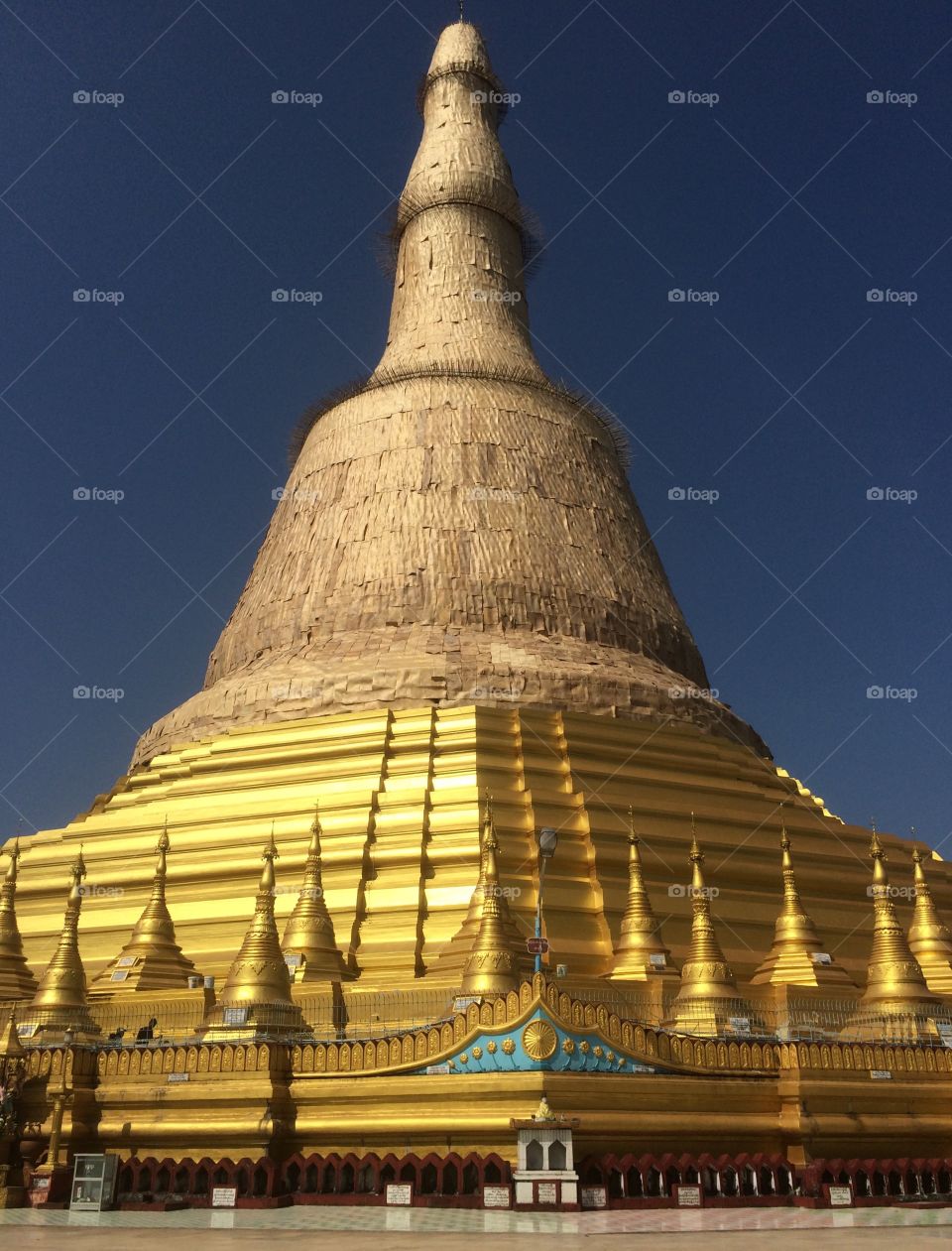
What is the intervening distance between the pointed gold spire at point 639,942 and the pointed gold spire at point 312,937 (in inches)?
127

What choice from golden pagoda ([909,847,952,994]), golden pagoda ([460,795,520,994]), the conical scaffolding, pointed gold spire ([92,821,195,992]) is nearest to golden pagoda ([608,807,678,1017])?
golden pagoda ([460,795,520,994])

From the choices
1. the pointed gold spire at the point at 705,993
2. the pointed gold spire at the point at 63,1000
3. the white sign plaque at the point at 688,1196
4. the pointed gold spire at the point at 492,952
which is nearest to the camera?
the white sign plaque at the point at 688,1196

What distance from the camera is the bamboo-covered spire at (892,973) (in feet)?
44.0

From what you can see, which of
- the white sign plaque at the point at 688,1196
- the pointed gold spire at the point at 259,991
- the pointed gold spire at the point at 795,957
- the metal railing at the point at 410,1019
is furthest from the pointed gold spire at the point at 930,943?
the pointed gold spire at the point at 259,991

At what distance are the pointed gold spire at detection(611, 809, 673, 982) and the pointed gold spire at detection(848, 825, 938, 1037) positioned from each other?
229 cm

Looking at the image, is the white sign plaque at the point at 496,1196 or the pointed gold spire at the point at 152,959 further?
the pointed gold spire at the point at 152,959

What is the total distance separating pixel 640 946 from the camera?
1394 centimetres

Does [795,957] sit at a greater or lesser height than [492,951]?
greater

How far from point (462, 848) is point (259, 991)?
13.4 ft

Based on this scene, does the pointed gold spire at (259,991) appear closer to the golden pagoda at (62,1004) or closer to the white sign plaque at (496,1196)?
the golden pagoda at (62,1004)

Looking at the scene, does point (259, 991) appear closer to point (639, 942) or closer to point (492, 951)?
point (492, 951)

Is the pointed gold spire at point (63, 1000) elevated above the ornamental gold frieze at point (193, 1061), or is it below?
above

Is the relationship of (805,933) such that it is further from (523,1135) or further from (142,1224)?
(142,1224)

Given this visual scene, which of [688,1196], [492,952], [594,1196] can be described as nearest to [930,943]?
[688,1196]
